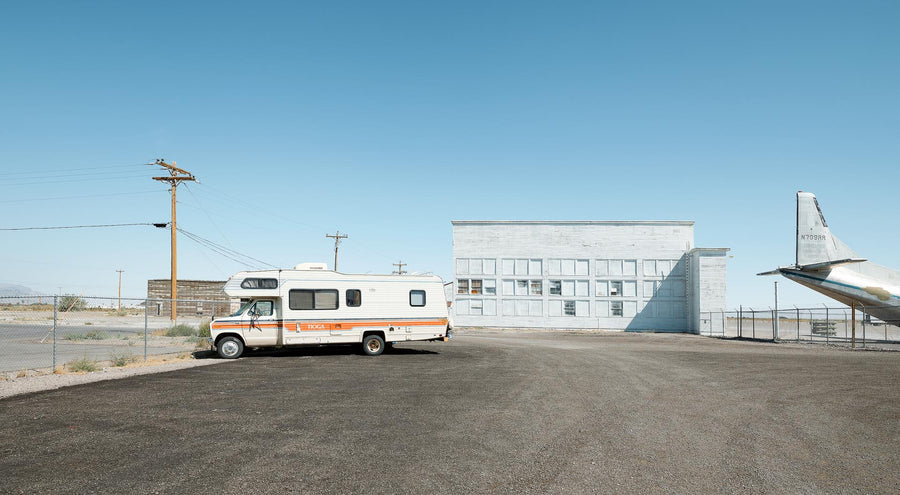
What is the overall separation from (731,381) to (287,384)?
35.6 ft

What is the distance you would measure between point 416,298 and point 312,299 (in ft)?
12.7

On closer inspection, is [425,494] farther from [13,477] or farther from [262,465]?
[13,477]

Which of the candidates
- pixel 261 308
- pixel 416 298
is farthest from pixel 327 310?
pixel 416 298

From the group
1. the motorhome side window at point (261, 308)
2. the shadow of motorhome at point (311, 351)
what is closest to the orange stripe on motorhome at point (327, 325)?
the motorhome side window at point (261, 308)

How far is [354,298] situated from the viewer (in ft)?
68.1

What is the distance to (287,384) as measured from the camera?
1286 centimetres

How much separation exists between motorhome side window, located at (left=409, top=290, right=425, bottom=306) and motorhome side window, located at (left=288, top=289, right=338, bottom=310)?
2825 millimetres

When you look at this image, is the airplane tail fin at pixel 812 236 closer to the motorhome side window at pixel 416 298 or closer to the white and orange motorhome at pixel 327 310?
→ the white and orange motorhome at pixel 327 310

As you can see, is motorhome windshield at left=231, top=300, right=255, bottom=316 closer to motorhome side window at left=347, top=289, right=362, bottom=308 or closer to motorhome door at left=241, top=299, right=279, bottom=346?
motorhome door at left=241, top=299, right=279, bottom=346

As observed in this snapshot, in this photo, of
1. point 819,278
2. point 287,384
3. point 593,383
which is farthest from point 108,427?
point 819,278

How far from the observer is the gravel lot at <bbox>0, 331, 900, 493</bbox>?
19.4 ft

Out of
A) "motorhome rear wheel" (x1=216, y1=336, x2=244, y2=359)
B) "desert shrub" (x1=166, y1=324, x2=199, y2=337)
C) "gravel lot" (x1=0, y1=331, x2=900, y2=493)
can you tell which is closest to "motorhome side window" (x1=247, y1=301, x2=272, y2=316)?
"motorhome rear wheel" (x1=216, y1=336, x2=244, y2=359)

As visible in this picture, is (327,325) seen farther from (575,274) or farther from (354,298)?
(575,274)

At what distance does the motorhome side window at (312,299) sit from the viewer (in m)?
20.1
